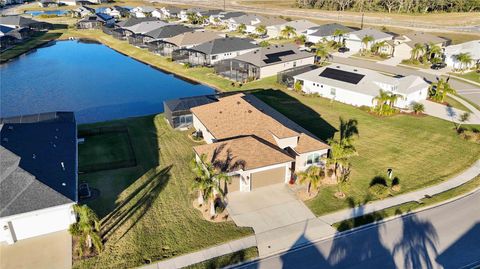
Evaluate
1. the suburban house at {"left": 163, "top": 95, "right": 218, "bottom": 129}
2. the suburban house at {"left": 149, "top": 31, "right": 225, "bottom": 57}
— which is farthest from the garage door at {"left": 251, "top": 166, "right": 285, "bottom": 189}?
the suburban house at {"left": 149, "top": 31, "right": 225, "bottom": 57}

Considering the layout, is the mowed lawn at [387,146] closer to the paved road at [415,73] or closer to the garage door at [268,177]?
the garage door at [268,177]

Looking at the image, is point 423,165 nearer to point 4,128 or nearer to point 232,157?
point 232,157

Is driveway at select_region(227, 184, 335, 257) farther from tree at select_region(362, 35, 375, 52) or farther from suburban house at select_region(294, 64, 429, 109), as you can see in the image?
tree at select_region(362, 35, 375, 52)

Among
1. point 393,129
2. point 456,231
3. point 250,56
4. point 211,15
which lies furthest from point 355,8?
Result: point 456,231

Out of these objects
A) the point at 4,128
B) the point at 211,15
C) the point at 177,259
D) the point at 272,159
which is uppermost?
the point at 211,15

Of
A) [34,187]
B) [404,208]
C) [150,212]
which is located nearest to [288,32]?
[404,208]

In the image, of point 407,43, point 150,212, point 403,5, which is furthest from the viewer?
point 403,5

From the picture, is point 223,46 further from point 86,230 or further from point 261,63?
point 86,230

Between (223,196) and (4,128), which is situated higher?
(4,128)
